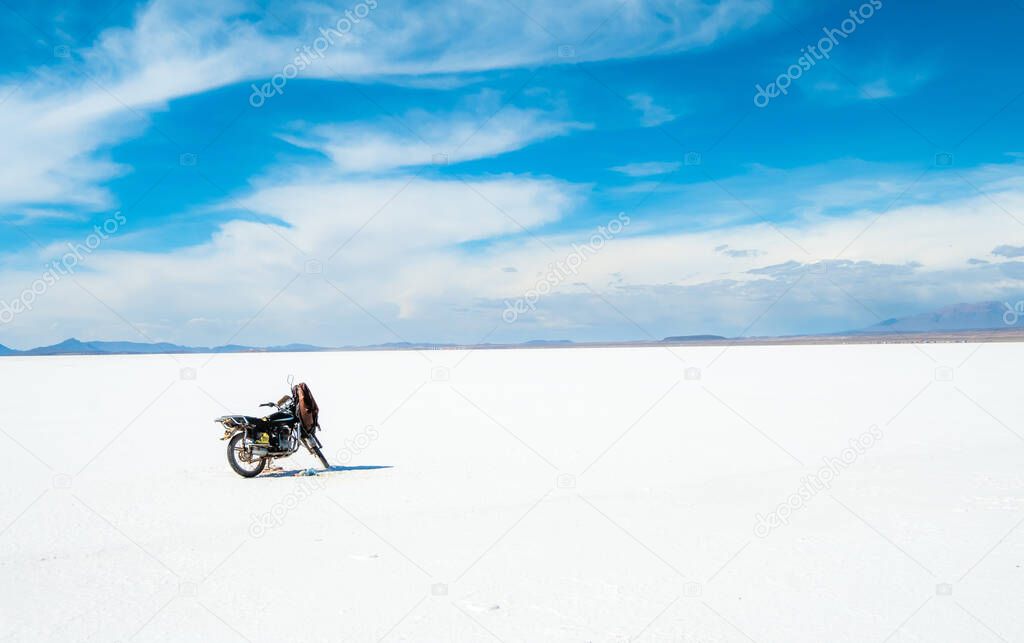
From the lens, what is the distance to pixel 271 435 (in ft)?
32.7

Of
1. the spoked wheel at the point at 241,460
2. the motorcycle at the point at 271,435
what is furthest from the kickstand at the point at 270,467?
the spoked wheel at the point at 241,460

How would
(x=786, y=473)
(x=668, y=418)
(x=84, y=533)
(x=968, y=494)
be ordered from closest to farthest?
(x=84, y=533)
(x=968, y=494)
(x=786, y=473)
(x=668, y=418)

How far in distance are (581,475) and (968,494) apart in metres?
4.66

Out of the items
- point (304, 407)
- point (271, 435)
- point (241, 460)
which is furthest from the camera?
point (304, 407)

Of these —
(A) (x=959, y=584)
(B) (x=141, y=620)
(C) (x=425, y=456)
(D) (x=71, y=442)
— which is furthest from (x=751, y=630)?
(D) (x=71, y=442)

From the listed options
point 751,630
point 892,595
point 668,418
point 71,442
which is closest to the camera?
point 751,630

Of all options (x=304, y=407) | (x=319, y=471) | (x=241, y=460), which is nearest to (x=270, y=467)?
(x=241, y=460)

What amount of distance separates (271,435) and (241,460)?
524 mm

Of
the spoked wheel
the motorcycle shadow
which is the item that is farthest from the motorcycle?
the motorcycle shadow

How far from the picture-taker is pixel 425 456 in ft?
36.4

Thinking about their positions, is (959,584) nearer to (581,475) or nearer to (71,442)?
(581,475)

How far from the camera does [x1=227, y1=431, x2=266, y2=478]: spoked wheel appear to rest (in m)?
9.65

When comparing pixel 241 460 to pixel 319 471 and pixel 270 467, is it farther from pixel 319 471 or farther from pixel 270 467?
pixel 319 471

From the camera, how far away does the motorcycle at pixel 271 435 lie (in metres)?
9.71
